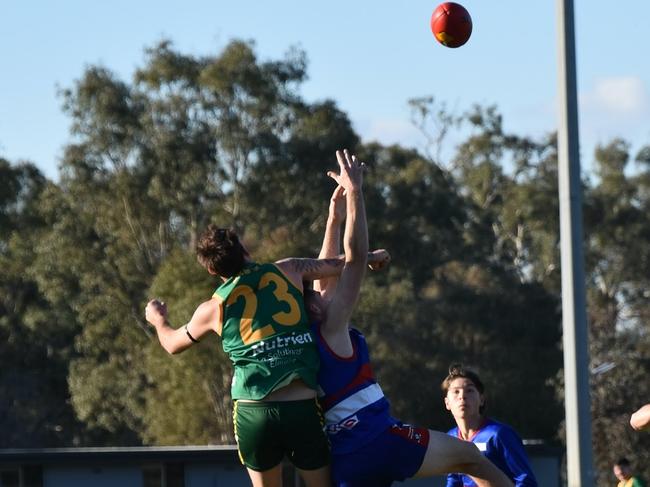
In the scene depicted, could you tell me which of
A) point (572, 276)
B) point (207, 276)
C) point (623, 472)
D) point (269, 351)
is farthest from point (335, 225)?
point (207, 276)

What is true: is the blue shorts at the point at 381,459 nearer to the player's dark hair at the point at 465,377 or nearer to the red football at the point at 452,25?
the player's dark hair at the point at 465,377

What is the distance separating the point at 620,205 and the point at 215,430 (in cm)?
1872

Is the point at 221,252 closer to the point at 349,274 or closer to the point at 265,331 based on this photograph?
the point at 265,331

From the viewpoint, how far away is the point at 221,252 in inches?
280

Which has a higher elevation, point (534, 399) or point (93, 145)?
point (93, 145)

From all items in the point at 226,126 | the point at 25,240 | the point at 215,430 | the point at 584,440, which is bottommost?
the point at 215,430

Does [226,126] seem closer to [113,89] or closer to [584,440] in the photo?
[113,89]

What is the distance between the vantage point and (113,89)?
43656 millimetres

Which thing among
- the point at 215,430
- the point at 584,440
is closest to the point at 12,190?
the point at 215,430

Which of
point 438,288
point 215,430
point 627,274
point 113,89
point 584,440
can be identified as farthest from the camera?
point 627,274

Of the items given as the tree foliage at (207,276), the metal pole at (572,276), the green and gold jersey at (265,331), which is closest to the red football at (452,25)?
the metal pole at (572,276)

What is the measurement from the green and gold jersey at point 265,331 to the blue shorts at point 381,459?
16.1 inches

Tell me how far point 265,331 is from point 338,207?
3.80ft

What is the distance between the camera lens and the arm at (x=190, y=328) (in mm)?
7254
